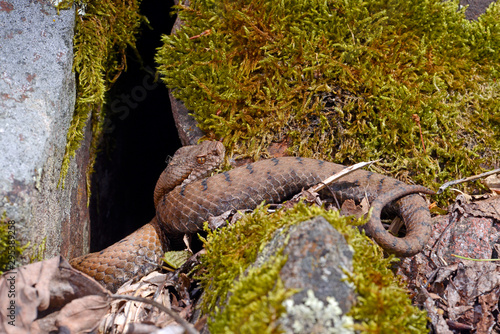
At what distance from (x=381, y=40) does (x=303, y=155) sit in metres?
1.50

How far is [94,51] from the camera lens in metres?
3.82

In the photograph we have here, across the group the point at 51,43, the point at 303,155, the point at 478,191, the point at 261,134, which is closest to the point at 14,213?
the point at 51,43

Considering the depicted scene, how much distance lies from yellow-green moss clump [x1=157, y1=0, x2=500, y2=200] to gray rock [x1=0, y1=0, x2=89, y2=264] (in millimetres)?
1264

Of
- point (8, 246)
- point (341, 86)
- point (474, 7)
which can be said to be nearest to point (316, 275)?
point (8, 246)

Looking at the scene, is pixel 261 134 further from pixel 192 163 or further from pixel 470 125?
pixel 470 125

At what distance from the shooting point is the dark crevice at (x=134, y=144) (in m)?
5.03

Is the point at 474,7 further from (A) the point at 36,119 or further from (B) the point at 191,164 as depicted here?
(A) the point at 36,119

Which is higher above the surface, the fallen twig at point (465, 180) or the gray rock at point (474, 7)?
the gray rock at point (474, 7)

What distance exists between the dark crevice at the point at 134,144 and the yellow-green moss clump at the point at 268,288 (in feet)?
8.71

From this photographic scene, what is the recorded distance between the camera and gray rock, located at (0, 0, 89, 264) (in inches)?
106

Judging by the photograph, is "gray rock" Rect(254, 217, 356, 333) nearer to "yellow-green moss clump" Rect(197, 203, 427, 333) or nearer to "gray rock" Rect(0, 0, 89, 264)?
"yellow-green moss clump" Rect(197, 203, 427, 333)

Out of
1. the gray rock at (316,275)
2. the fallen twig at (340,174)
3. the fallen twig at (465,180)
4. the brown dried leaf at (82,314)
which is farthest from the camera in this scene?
the fallen twig at (465,180)

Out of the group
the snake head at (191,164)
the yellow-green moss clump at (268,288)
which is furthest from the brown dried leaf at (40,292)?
the snake head at (191,164)

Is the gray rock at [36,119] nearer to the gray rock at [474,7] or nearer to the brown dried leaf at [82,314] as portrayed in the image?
the brown dried leaf at [82,314]
